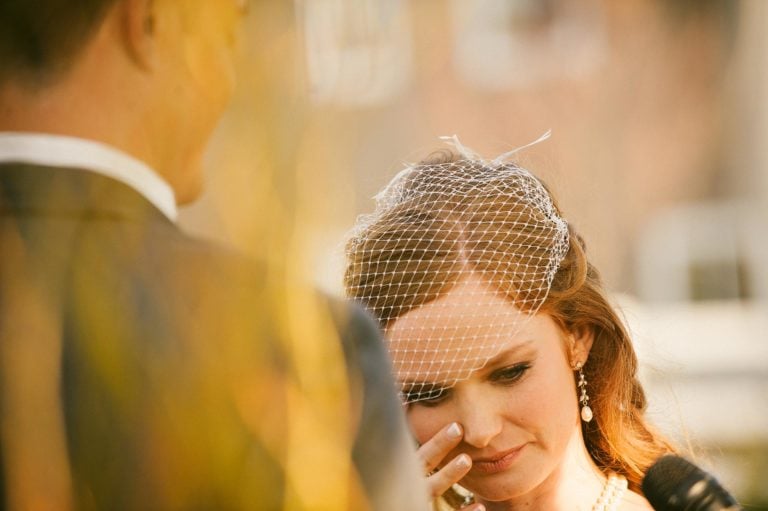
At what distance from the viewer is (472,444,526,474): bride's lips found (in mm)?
2010

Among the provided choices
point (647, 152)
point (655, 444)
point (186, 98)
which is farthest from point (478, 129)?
point (186, 98)

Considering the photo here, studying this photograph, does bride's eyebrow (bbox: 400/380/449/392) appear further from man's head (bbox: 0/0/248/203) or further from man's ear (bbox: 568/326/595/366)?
man's head (bbox: 0/0/248/203)

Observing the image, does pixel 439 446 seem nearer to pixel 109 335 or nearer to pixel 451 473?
pixel 451 473

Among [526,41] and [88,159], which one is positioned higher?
[88,159]

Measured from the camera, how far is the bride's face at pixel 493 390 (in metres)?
1.99

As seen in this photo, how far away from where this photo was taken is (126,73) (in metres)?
1.21

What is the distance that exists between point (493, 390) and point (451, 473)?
0.19 meters

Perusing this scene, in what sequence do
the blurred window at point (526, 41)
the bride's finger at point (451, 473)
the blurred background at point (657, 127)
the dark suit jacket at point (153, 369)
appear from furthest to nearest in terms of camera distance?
the blurred window at point (526, 41)
the blurred background at point (657, 127)
the bride's finger at point (451, 473)
the dark suit jacket at point (153, 369)

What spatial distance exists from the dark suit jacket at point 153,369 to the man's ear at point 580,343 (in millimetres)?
1094

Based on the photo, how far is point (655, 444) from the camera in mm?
2338

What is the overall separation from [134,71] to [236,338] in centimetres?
35

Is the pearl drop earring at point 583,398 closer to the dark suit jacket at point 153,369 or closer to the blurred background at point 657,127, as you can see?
the dark suit jacket at point 153,369

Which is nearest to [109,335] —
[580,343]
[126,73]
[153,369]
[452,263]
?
[153,369]

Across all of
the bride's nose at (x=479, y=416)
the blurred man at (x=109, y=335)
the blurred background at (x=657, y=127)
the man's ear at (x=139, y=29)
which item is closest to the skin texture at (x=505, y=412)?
the bride's nose at (x=479, y=416)
